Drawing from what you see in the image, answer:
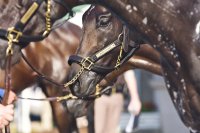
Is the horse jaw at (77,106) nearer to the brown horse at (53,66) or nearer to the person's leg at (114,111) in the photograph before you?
the brown horse at (53,66)

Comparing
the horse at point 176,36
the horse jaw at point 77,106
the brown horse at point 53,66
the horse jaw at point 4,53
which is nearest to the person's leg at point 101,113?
the brown horse at point 53,66

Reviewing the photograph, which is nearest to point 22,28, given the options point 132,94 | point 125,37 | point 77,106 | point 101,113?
point 125,37

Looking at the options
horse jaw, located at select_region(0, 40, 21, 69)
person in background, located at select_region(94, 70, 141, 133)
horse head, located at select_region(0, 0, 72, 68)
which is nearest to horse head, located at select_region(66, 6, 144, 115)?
horse head, located at select_region(0, 0, 72, 68)

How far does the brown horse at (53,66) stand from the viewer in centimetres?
773

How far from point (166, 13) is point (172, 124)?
5.60 meters

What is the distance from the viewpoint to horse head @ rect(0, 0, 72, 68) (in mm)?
4465

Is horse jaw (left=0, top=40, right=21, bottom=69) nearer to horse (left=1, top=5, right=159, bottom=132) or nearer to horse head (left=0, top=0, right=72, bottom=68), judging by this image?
horse head (left=0, top=0, right=72, bottom=68)

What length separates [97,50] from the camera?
471cm

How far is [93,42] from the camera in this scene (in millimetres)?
4703

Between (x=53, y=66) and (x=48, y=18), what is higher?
(x=48, y=18)

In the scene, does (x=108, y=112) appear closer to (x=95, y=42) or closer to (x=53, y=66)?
(x=53, y=66)

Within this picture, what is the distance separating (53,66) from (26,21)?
3.45 meters

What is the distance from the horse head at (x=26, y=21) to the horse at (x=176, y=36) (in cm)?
39

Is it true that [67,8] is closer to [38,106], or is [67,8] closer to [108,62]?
[108,62]
